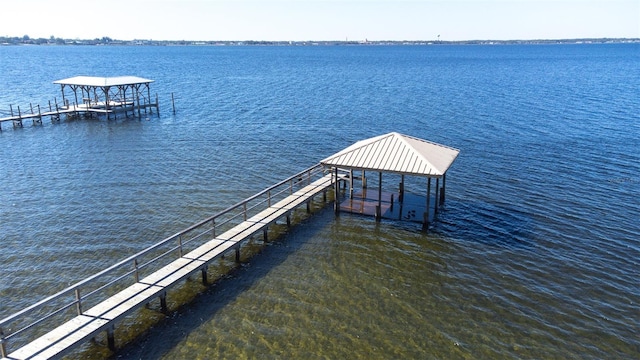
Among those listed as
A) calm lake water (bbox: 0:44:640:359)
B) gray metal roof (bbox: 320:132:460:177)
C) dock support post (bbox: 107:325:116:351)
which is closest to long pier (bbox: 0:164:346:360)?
dock support post (bbox: 107:325:116:351)

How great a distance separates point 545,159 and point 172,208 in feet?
76.7

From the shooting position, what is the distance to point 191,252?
1739 cm

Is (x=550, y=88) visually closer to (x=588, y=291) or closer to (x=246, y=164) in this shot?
(x=246, y=164)

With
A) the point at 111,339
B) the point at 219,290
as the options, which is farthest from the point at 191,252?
Answer: the point at 111,339

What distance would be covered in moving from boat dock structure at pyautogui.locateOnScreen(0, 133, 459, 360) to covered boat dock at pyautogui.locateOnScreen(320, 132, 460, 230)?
4 cm

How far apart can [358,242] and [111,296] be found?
9.49 meters

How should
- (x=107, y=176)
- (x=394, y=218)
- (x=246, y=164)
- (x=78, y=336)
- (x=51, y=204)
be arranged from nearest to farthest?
(x=78, y=336) → (x=394, y=218) → (x=51, y=204) → (x=107, y=176) → (x=246, y=164)

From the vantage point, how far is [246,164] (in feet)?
103

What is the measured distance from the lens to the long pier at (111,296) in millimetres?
12250

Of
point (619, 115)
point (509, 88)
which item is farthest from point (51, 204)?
point (509, 88)

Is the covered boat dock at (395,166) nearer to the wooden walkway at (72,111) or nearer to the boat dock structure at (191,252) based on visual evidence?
the boat dock structure at (191,252)

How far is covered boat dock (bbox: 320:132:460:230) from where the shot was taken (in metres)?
20.4

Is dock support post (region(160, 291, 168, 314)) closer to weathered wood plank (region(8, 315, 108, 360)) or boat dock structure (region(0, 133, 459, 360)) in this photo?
boat dock structure (region(0, 133, 459, 360))

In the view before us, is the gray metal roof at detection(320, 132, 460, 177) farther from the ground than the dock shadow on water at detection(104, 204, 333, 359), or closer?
farther from the ground
